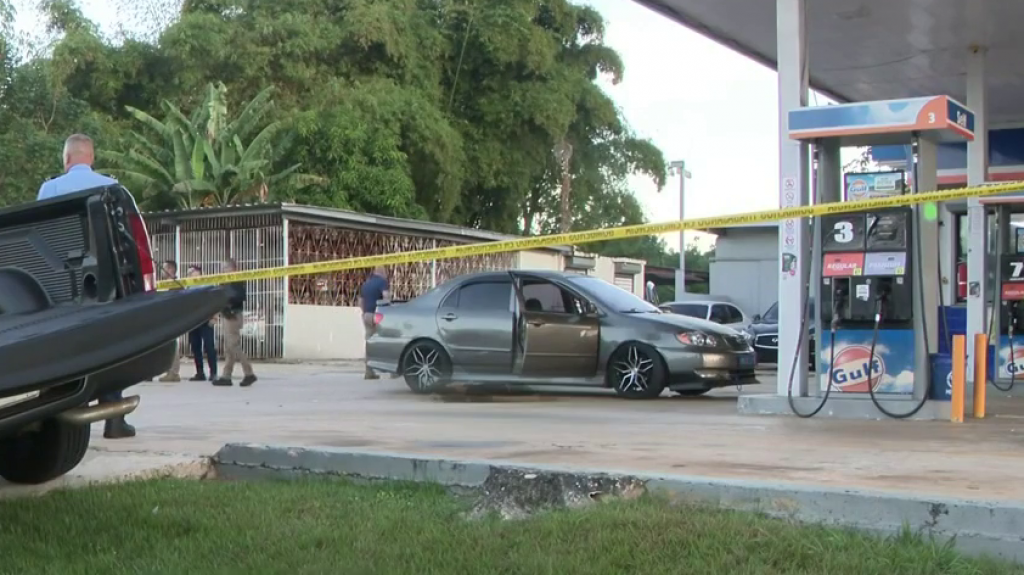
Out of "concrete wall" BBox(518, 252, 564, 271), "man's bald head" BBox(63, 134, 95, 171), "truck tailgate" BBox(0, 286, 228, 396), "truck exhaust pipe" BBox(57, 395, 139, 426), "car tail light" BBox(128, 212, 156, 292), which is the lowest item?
"truck exhaust pipe" BBox(57, 395, 139, 426)

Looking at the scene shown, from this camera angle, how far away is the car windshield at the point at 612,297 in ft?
40.2

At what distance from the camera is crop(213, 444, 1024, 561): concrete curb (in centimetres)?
428

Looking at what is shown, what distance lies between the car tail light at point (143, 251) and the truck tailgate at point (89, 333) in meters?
0.23

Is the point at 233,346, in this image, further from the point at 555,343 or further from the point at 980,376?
the point at 980,376

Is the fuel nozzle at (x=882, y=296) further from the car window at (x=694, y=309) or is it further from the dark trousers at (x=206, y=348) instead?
the car window at (x=694, y=309)

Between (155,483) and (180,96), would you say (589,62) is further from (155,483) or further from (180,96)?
(155,483)

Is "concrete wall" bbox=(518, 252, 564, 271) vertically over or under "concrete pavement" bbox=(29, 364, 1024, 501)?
over

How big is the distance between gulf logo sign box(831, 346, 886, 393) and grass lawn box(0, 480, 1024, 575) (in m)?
4.97

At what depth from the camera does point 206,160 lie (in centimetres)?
2725

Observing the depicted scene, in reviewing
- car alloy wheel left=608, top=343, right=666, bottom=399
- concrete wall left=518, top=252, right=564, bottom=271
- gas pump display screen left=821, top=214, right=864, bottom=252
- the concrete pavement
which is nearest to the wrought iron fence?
concrete wall left=518, top=252, right=564, bottom=271

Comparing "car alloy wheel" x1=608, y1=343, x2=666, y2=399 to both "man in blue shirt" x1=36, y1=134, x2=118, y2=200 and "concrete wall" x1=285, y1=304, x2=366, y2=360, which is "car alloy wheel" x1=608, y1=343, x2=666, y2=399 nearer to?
"man in blue shirt" x1=36, y1=134, x2=118, y2=200

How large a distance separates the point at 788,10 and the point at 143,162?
20112 millimetres

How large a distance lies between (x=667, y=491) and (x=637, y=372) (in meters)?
6.94

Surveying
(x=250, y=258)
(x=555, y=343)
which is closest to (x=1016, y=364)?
(x=555, y=343)
